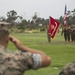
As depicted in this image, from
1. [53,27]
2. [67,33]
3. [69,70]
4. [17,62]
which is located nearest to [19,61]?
[17,62]

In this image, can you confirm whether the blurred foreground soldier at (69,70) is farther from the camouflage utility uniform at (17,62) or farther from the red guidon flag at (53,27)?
the red guidon flag at (53,27)

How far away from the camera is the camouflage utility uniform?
4.20 meters

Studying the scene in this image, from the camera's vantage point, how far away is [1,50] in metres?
4.32

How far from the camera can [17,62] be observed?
13.8ft

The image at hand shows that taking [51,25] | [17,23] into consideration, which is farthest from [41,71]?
[17,23]

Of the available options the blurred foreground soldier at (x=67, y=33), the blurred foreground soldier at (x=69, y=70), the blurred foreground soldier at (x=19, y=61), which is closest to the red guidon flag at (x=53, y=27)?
the blurred foreground soldier at (x=67, y=33)

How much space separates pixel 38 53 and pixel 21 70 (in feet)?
0.87

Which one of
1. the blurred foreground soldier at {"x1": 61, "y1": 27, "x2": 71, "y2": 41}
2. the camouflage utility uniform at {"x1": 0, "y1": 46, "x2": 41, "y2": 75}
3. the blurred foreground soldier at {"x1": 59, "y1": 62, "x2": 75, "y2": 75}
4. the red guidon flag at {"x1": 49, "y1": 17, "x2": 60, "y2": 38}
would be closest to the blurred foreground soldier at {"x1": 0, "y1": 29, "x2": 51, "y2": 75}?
the camouflage utility uniform at {"x1": 0, "y1": 46, "x2": 41, "y2": 75}

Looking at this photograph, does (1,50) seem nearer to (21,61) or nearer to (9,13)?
(21,61)

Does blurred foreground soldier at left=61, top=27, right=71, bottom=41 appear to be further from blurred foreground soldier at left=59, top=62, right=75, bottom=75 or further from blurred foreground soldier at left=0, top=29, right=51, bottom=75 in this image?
blurred foreground soldier at left=0, top=29, right=51, bottom=75

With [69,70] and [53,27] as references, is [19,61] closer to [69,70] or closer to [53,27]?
[69,70]

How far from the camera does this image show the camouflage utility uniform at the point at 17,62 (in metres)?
4.20

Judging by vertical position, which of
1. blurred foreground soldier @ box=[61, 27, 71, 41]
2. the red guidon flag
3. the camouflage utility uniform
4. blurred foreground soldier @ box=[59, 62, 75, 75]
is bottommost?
blurred foreground soldier @ box=[61, 27, 71, 41]

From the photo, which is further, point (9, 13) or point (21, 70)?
point (9, 13)
